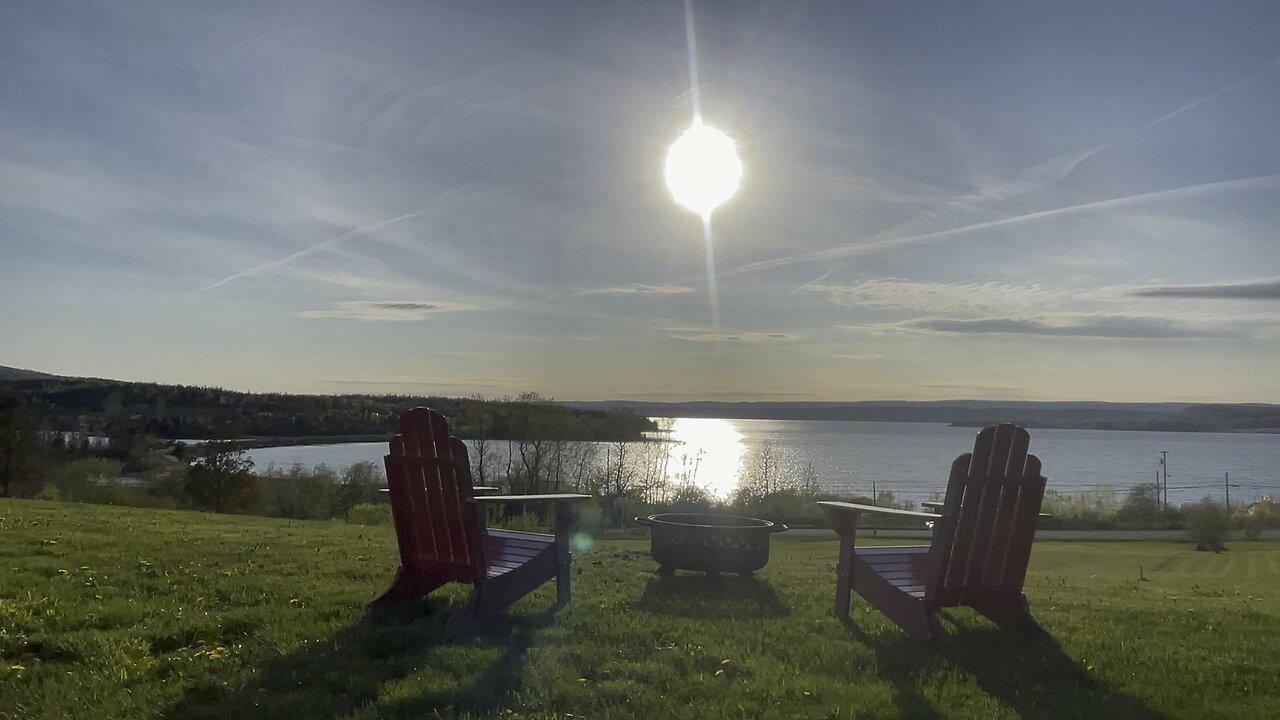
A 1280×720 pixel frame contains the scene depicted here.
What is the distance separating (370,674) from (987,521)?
3.13 meters

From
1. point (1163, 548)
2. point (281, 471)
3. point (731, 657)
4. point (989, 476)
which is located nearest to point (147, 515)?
point (731, 657)

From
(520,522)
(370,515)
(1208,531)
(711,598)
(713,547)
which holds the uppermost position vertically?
(713,547)

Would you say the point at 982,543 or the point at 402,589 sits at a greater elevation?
the point at 982,543

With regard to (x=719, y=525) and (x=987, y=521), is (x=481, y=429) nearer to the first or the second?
(x=719, y=525)

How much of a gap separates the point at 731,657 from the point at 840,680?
534 mm

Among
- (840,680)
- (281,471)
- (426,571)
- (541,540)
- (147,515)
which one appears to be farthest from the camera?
(281,471)

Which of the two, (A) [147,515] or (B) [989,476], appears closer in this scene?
(B) [989,476]

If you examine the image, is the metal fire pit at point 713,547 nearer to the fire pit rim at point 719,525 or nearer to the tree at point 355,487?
the fire pit rim at point 719,525

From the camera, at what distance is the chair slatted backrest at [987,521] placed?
4.36 metres

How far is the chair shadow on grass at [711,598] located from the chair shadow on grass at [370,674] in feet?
3.34

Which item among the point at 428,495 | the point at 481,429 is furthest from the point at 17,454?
the point at 428,495

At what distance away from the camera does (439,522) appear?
15.1 ft

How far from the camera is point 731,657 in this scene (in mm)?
3869

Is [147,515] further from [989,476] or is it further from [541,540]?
[989,476]
